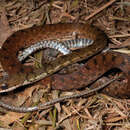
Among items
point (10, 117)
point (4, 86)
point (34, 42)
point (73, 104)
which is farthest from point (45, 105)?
point (34, 42)

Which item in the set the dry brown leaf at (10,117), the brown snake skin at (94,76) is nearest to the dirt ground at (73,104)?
the dry brown leaf at (10,117)

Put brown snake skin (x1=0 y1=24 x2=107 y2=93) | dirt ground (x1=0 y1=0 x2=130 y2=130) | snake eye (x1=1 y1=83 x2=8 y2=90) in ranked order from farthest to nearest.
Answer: brown snake skin (x1=0 y1=24 x2=107 y2=93) → snake eye (x1=1 y1=83 x2=8 y2=90) → dirt ground (x1=0 y1=0 x2=130 y2=130)

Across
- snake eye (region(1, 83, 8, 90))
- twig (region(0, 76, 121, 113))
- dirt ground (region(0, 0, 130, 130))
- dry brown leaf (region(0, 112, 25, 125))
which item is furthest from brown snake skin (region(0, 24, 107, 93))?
dry brown leaf (region(0, 112, 25, 125))

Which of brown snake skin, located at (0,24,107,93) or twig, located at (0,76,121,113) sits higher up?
brown snake skin, located at (0,24,107,93)

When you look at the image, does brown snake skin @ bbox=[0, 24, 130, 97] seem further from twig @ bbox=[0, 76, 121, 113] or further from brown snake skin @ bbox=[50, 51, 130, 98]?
twig @ bbox=[0, 76, 121, 113]

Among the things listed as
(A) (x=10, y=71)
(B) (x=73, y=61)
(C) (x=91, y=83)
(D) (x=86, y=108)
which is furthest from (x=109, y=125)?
(A) (x=10, y=71)

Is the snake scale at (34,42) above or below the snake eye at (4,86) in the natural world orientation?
above

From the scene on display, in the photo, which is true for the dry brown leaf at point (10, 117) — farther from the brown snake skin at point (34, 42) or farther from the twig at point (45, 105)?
the brown snake skin at point (34, 42)

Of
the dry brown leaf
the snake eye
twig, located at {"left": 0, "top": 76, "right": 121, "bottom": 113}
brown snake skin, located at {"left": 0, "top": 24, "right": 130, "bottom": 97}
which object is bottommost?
the dry brown leaf

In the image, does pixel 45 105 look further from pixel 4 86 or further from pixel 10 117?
pixel 4 86
